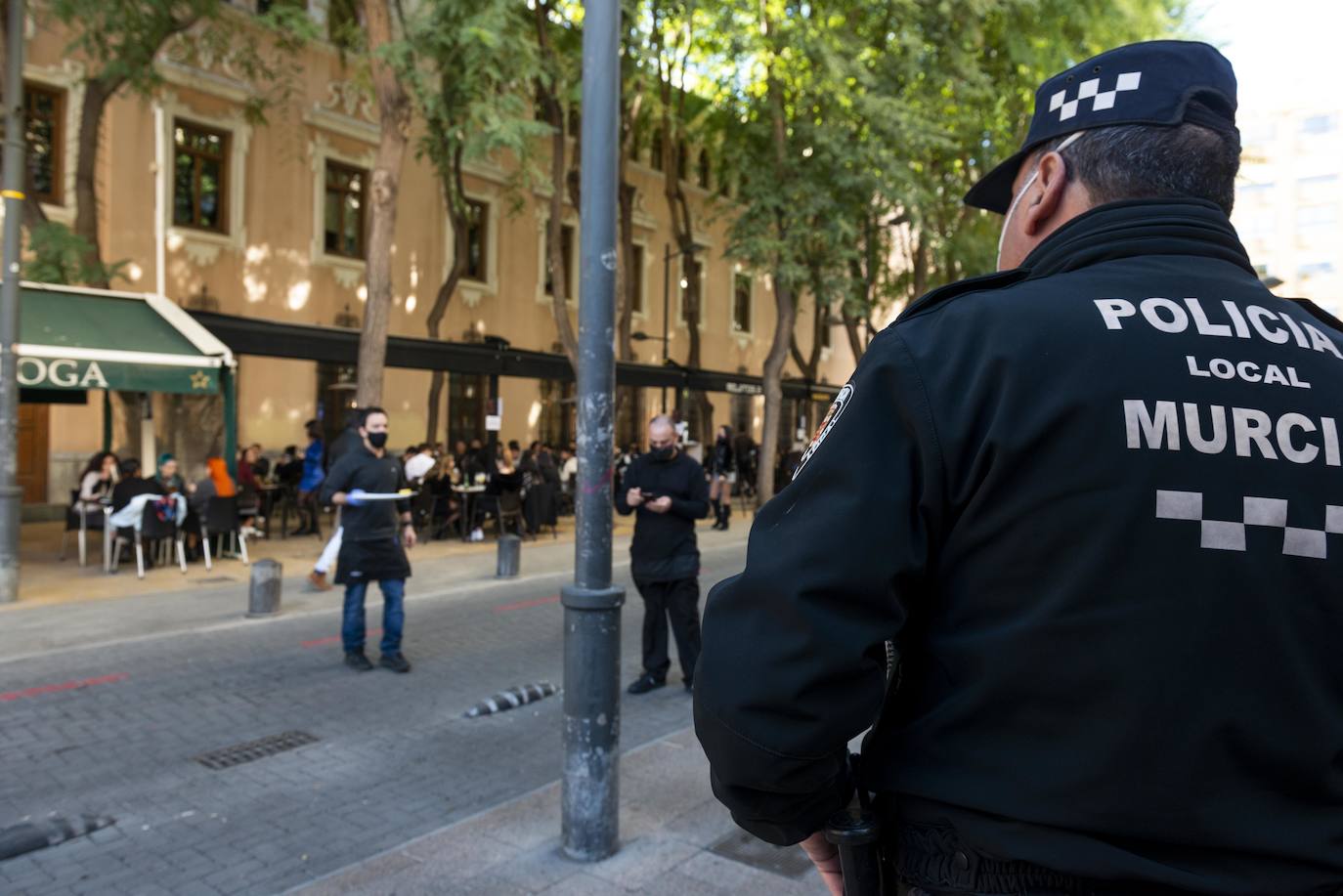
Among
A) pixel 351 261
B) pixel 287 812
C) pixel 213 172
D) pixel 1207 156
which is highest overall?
pixel 213 172

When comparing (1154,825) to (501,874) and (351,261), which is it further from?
(351,261)

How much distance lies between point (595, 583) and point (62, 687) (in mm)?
5039

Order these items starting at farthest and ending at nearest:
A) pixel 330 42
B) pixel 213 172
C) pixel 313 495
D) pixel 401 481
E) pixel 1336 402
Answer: pixel 330 42 < pixel 213 172 < pixel 313 495 < pixel 401 481 < pixel 1336 402

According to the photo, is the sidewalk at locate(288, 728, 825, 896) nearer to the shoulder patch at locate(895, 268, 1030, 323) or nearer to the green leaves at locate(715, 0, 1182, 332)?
the shoulder patch at locate(895, 268, 1030, 323)

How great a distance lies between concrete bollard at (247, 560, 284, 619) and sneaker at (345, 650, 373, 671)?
2331mm

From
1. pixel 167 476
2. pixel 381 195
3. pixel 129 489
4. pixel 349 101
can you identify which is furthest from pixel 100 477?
pixel 349 101

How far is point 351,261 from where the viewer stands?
2097 centimetres

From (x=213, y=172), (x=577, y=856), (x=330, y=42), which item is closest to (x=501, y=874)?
(x=577, y=856)

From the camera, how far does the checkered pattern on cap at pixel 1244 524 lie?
4.19 ft

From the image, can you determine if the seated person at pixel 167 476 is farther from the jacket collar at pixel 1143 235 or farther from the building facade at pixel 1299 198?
the building facade at pixel 1299 198

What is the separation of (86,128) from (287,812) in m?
13.3

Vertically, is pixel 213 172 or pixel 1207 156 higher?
pixel 213 172

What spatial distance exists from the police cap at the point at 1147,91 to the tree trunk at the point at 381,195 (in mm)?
13342

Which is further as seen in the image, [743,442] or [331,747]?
[743,442]
